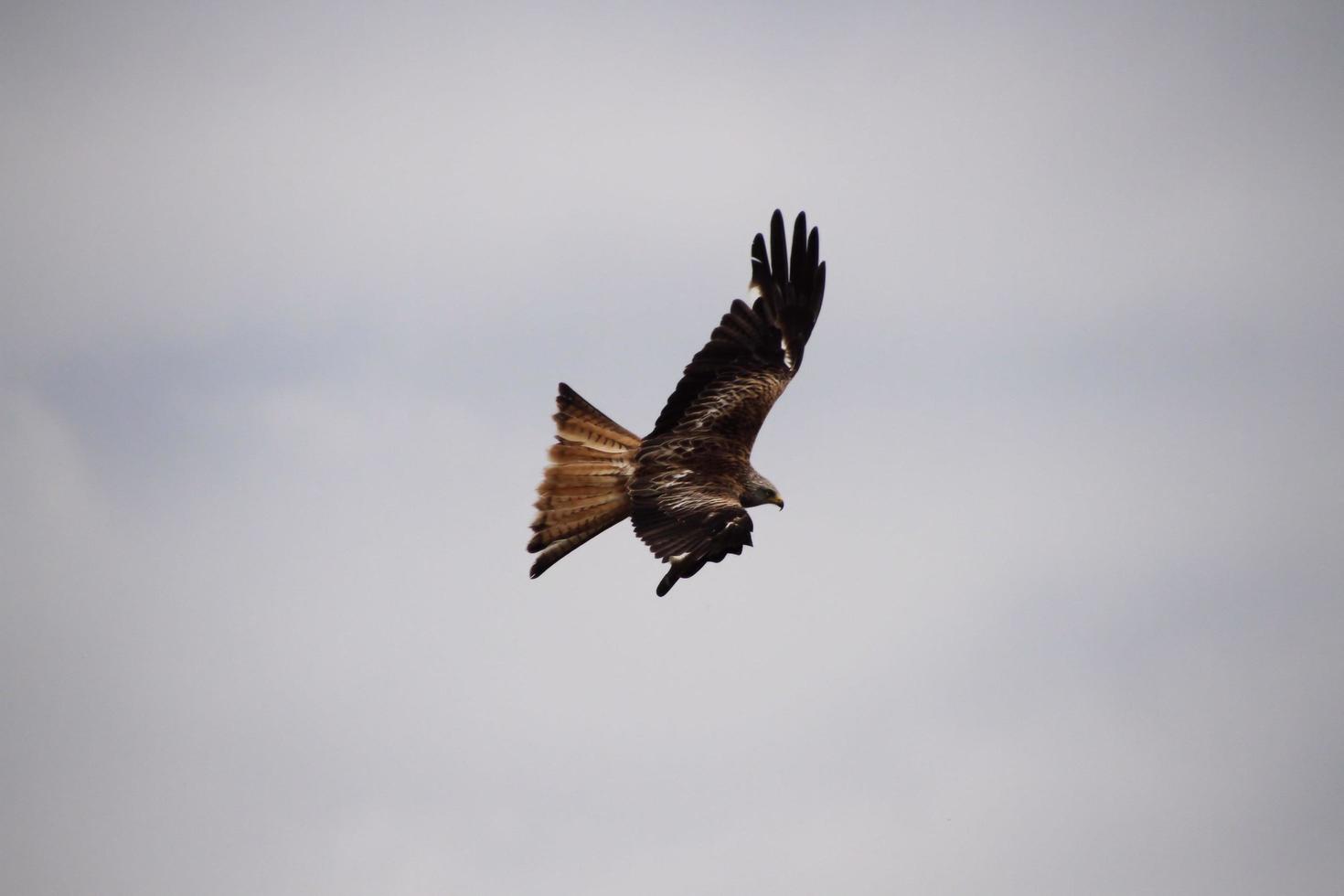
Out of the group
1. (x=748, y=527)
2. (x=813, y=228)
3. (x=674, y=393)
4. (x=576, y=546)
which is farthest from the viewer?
(x=813, y=228)

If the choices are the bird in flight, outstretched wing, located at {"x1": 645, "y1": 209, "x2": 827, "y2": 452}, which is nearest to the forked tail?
the bird in flight

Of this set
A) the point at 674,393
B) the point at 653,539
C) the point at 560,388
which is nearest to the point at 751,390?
the point at 674,393

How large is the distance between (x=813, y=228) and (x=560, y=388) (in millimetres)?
3889

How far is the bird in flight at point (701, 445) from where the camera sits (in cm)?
1427

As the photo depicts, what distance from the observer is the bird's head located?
620 inches

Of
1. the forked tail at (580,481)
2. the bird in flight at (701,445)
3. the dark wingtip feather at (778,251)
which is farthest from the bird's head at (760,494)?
the dark wingtip feather at (778,251)

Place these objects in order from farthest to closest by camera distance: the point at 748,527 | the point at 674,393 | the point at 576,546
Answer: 1. the point at 674,393
2. the point at 576,546
3. the point at 748,527

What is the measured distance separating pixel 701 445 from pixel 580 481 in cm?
140

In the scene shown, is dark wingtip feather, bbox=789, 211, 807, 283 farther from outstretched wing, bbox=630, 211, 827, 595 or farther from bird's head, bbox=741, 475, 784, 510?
bird's head, bbox=741, 475, 784, 510

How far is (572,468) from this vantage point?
614 inches

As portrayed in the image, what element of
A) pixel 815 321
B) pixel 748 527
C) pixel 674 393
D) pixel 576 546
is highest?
pixel 815 321

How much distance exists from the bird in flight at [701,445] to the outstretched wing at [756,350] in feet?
0.04

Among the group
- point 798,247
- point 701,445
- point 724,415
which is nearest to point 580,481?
point 701,445

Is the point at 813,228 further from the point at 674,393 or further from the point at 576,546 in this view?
the point at 576,546
